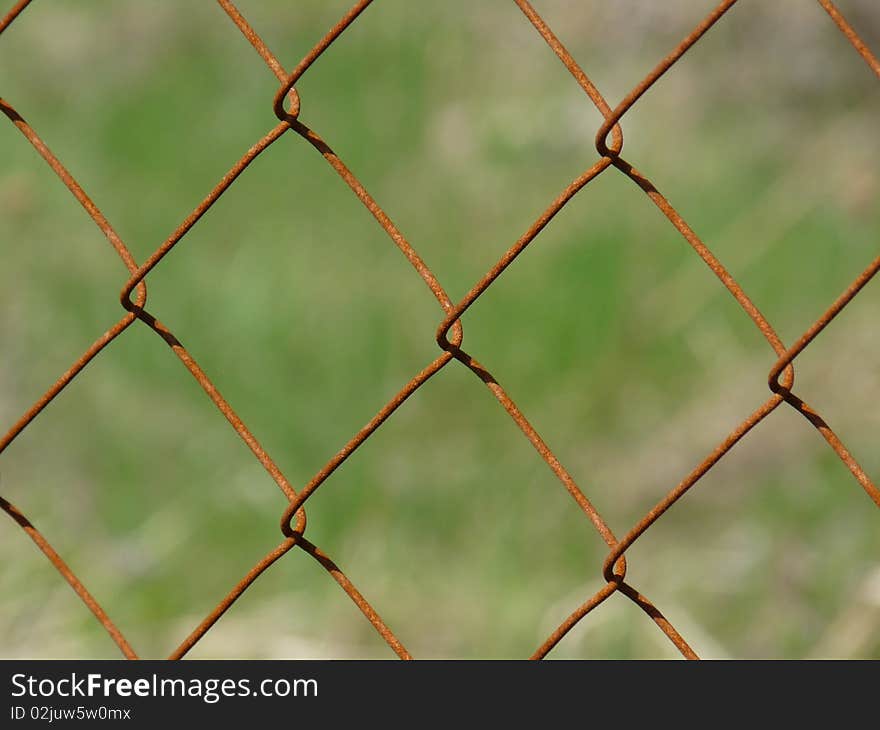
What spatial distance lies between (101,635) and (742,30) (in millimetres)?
2274

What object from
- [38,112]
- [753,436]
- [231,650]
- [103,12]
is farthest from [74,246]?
[753,436]

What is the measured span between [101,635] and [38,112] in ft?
5.82

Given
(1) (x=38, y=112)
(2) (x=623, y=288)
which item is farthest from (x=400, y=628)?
(1) (x=38, y=112)

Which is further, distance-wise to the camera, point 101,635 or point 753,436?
point 753,436

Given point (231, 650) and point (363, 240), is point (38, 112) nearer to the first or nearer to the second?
point (363, 240)

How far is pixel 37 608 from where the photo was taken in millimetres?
2164

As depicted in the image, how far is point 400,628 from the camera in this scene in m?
2.24

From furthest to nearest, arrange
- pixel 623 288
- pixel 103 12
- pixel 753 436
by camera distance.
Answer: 1. pixel 103 12
2. pixel 623 288
3. pixel 753 436

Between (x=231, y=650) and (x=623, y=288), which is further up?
(x=623, y=288)

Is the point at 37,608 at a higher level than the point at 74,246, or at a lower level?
lower

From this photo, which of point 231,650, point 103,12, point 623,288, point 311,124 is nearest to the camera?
point 231,650
